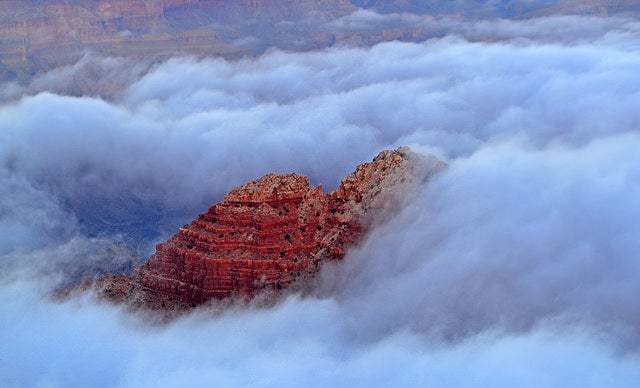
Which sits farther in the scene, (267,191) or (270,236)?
(267,191)

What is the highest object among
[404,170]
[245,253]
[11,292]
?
[404,170]

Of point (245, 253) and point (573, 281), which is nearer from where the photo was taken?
point (573, 281)

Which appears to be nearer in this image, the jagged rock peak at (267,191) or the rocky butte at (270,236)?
the rocky butte at (270,236)

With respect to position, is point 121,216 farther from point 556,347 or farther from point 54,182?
point 556,347

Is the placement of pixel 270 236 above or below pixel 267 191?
below

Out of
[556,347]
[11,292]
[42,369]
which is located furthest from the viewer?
[11,292]

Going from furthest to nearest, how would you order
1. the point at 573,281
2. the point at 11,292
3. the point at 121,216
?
the point at 121,216 → the point at 11,292 → the point at 573,281

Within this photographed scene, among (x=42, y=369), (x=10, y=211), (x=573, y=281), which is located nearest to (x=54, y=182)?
(x=10, y=211)

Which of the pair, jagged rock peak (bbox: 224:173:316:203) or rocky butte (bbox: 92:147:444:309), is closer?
rocky butte (bbox: 92:147:444:309)
